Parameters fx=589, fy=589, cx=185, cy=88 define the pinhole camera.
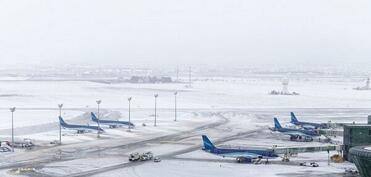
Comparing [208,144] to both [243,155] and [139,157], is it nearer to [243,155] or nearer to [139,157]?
[243,155]

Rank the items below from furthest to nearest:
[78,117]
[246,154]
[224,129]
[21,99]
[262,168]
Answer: [21,99]
[78,117]
[224,129]
[246,154]
[262,168]

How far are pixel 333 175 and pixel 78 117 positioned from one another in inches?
2550

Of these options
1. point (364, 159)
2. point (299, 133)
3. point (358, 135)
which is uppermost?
point (364, 159)

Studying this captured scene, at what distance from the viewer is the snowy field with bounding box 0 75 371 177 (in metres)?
61.9

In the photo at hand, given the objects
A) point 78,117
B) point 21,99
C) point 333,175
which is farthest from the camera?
point 21,99

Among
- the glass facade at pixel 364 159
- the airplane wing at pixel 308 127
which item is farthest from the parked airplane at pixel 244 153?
the airplane wing at pixel 308 127

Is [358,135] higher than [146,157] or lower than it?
higher

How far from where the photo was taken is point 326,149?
6881cm

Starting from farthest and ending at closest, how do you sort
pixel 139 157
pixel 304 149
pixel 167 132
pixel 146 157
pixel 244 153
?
pixel 167 132 → pixel 304 149 → pixel 244 153 → pixel 146 157 → pixel 139 157

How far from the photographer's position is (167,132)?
92250 mm

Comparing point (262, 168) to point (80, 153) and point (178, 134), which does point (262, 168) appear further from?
point (178, 134)

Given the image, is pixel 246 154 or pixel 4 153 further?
pixel 4 153

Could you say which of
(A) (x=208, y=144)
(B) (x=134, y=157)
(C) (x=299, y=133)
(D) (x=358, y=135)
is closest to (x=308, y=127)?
(C) (x=299, y=133)

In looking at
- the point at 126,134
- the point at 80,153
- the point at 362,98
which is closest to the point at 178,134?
the point at 126,134
